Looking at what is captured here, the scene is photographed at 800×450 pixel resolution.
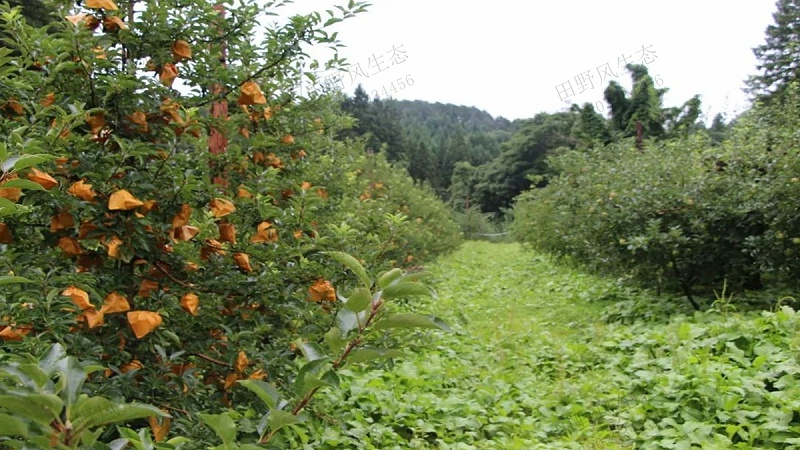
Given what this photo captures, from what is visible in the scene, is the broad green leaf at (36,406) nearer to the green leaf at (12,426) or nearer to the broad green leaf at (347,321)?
the green leaf at (12,426)

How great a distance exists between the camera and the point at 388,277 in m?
0.81

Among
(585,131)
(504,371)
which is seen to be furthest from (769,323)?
(585,131)

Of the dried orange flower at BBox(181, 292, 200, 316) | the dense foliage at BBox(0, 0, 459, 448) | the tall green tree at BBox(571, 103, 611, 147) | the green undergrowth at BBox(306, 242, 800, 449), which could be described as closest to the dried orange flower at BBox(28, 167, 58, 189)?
the dense foliage at BBox(0, 0, 459, 448)

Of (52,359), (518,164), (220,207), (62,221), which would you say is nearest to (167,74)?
(220,207)

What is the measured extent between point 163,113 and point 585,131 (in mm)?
19558

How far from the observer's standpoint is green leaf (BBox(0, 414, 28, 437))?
587 mm

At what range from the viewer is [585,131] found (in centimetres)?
1977

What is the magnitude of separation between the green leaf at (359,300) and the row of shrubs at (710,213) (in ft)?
15.5

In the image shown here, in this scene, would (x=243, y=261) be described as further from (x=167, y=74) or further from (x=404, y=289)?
(x=404, y=289)

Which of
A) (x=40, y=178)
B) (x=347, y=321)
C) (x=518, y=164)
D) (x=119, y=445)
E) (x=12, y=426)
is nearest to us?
(x=12, y=426)

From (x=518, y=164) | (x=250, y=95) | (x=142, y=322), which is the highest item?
(x=518, y=164)

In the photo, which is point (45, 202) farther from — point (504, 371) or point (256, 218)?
point (504, 371)

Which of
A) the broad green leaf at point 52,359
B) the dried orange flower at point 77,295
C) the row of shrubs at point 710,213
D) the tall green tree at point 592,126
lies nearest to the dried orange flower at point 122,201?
the dried orange flower at point 77,295

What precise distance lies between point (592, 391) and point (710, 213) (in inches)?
94.4
